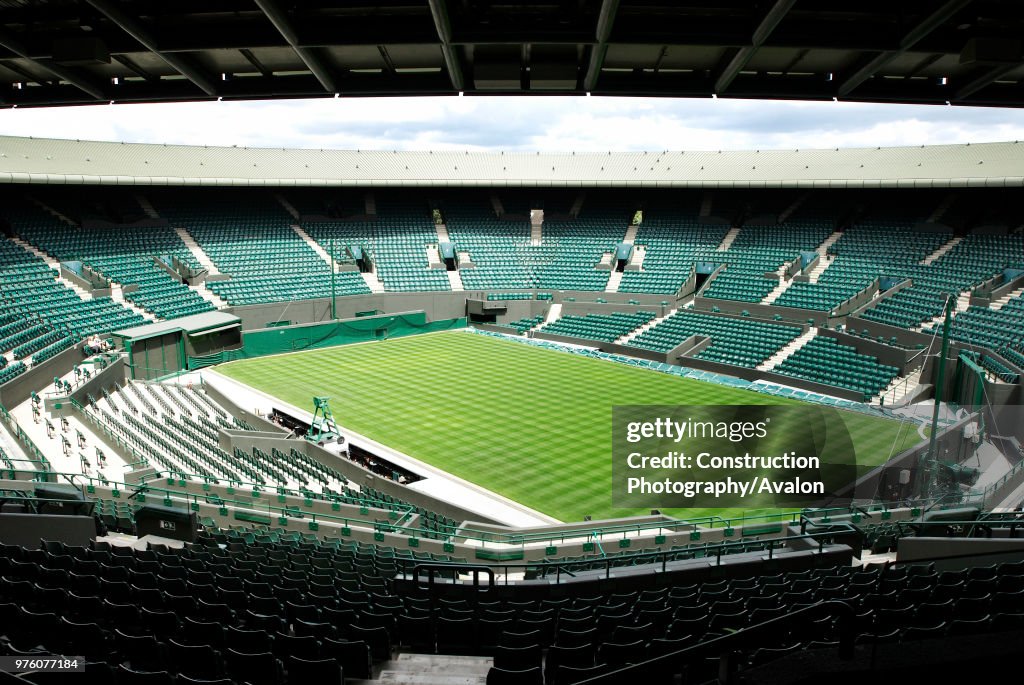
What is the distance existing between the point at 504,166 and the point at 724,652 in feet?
172

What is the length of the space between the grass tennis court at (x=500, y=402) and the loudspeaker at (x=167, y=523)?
8.93m

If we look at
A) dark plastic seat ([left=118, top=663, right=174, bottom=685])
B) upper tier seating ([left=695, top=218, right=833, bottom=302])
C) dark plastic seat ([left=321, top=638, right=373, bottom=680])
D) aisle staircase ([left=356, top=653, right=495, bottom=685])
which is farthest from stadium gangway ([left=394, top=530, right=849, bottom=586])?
upper tier seating ([left=695, top=218, right=833, bottom=302])

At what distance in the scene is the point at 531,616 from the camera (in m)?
7.54

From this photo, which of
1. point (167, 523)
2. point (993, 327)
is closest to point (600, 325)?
point (993, 327)

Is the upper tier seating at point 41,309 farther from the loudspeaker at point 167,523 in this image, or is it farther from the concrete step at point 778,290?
the concrete step at point 778,290

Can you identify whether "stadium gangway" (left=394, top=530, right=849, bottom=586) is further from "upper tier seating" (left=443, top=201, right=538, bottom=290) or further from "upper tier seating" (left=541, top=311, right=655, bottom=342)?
"upper tier seating" (left=443, top=201, right=538, bottom=290)

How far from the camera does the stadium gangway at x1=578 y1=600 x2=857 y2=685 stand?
3.39 metres

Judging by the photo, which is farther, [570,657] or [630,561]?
[630,561]

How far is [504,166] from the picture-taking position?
53812 millimetres

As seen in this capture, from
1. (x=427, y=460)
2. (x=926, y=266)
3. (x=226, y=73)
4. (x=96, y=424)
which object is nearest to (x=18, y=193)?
(x=96, y=424)

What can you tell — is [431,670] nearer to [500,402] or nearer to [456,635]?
[456,635]

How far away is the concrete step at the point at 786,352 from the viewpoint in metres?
32.3

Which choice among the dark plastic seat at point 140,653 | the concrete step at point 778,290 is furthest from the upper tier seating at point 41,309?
the concrete step at point 778,290

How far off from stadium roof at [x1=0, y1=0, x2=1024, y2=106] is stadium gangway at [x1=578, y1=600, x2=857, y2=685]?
3897 mm
